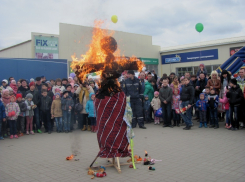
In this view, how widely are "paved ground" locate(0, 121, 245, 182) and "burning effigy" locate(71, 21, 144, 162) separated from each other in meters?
→ 0.54

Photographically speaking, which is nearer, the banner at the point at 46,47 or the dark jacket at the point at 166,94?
the dark jacket at the point at 166,94

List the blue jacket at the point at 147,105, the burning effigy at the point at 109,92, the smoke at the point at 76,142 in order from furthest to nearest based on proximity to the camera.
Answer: the blue jacket at the point at 147,105, the smoke at the point at 76,142, the burning effigy at the point at 109,92

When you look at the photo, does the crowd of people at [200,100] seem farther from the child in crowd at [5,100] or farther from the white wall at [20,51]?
the white wall at [20,51]

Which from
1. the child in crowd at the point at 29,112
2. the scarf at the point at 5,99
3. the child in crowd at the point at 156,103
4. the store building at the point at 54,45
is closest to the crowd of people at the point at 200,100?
the child in crowd at the point at 156,103

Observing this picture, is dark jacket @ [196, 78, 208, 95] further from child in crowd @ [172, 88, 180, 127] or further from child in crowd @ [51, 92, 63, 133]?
child in crowd @ [51, 92, 63, 133]

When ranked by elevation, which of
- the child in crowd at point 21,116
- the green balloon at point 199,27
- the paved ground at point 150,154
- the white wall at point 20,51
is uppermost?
the green balloon at point 199,27

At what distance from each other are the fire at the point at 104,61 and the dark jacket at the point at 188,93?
4938 mm

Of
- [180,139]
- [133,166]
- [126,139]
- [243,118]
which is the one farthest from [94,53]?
[243,118]

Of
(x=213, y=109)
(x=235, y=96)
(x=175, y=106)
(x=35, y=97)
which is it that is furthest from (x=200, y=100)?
(x=35, y=97)

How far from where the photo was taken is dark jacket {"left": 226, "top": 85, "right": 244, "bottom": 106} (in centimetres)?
905

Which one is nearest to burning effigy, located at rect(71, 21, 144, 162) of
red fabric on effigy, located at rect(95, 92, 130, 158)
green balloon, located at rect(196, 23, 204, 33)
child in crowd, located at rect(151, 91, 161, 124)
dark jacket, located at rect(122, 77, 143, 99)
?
red fabric on effigy, located at rect(95, 92, 130, 158)

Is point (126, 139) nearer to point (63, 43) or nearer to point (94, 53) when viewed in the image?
point (94, 53)

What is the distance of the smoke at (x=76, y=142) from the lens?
690 centimetres

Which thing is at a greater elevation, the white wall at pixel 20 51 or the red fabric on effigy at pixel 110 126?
the white wall at pixel 20 51
